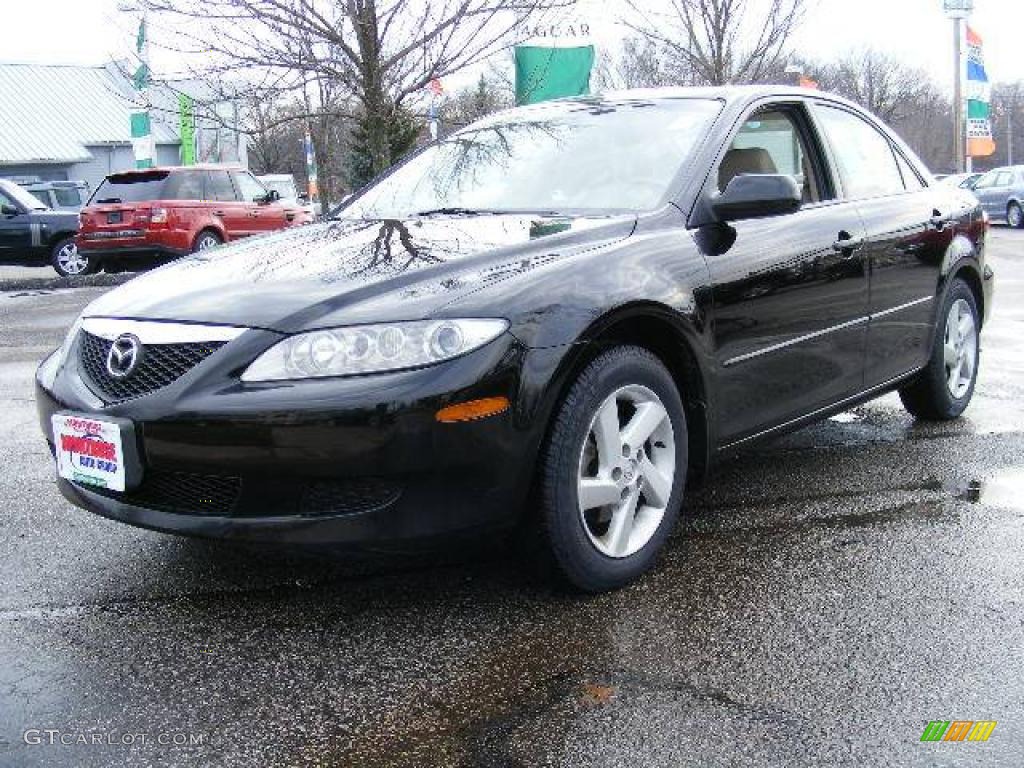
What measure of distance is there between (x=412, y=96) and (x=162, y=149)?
43150mm

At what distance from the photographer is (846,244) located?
415cm

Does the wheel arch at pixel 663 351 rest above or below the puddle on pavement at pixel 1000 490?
above

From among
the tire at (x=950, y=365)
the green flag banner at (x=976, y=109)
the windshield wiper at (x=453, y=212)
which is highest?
the green flag banner at (x=976, y=109)

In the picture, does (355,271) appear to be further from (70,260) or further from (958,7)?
(958,7)

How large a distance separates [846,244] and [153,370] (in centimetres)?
264

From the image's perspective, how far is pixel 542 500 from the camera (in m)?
2.93

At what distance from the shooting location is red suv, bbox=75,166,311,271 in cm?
1510

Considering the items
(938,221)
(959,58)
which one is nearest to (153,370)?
(938,221)

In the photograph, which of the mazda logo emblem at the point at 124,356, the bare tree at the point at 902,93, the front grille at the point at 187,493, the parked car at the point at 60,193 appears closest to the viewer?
the front grille at the point at 187,493

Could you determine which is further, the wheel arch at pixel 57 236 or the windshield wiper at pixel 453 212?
the wheel arch at pixel 57 236

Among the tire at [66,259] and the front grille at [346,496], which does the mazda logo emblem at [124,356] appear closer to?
the front grille at [346,496]

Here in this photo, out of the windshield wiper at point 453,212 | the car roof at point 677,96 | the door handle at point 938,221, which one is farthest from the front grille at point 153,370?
the door handle at point 938,221

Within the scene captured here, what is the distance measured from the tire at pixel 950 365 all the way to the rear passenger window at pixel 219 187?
1266cm

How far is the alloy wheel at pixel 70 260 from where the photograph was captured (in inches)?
683
